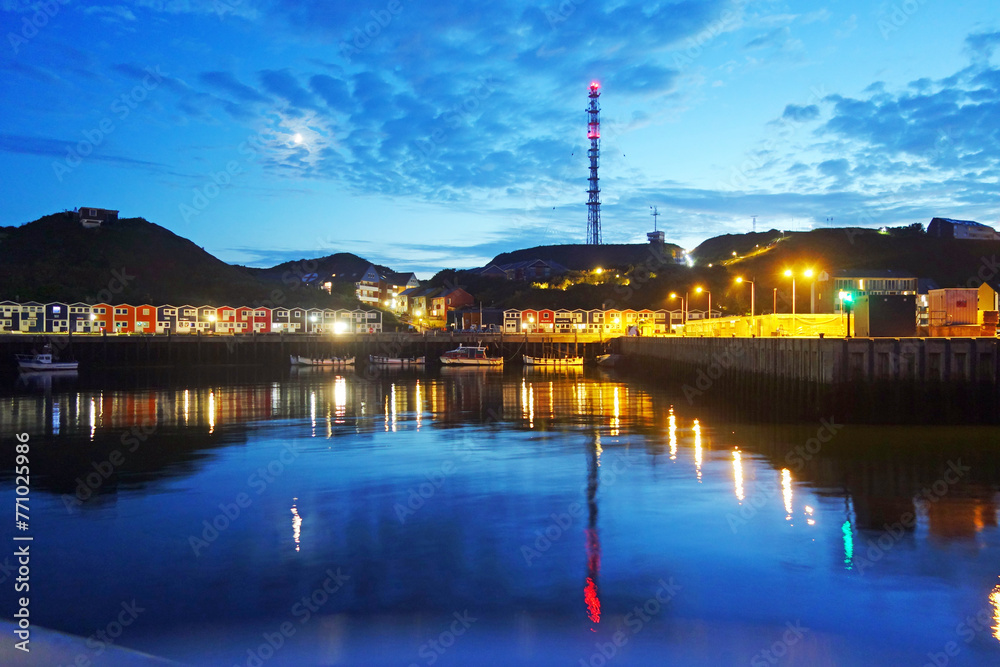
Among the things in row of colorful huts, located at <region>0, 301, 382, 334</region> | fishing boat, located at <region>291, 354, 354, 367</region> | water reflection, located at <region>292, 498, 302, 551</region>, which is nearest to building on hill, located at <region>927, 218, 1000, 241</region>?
row of colorful huts, located at <region>0, 301, 382, 334</region>

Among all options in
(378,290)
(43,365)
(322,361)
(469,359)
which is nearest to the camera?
(43,365)

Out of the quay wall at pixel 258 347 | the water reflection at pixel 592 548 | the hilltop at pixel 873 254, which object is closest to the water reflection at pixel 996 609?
the water reflection at pixel 592 548

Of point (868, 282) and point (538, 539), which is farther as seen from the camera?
point (868, 282)

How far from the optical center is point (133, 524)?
15898 mm

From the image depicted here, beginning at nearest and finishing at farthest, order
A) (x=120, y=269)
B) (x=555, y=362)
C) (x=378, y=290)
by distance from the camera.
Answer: (x=555, y=362) < (x=120, y=269) < (x=378, y=290)

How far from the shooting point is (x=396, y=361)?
93188mm

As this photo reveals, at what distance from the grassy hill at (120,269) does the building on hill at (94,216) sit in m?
2.23

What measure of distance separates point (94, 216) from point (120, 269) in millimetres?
34145

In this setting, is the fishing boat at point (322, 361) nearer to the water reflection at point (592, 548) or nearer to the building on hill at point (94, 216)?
the water reflection at point (592, 548)

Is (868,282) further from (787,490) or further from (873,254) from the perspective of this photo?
(787,490)

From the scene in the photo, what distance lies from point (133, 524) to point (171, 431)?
16.4 meters

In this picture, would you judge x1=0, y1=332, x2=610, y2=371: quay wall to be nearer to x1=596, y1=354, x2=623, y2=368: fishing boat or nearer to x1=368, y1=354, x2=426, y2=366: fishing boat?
x1=368, y1=354, x2=426, y2=366: fishing boat

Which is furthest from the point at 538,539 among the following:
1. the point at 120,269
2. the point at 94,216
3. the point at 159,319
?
the point at 94,216

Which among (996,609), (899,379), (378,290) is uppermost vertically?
(378,290)
